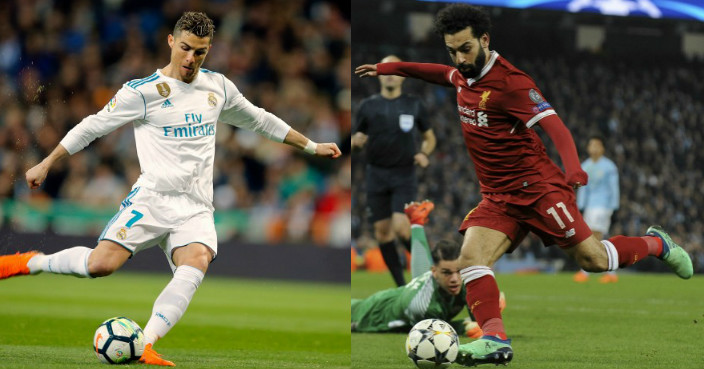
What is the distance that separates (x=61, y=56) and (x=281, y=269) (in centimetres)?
576

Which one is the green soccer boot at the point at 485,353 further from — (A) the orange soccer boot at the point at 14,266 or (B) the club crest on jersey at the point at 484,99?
(A) the orange soccer boot at the point at 14,266

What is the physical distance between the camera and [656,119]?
380 inches

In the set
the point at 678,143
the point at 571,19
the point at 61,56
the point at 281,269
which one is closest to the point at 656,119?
the point at 678,143

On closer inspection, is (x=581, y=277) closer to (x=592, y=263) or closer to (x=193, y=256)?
(x=592, y=263)

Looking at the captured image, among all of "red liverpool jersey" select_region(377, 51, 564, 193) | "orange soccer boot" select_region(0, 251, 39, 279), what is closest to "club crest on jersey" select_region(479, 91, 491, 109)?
"red liverpool jersey" select_region(377, 51, 564, 193)

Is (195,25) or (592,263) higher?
(195,25)

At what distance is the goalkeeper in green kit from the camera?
6.93 metres

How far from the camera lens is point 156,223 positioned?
545 cm

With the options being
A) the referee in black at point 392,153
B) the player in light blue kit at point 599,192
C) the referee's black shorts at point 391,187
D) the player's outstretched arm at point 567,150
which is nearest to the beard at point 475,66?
the player's outstretched arm at point 567,150

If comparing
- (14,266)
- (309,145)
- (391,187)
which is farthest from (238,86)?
(14,266)

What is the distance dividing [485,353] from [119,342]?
182 centimetres

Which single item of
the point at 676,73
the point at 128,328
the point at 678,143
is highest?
the point at 676,73

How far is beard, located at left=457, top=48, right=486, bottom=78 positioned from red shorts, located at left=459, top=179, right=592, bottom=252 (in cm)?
69

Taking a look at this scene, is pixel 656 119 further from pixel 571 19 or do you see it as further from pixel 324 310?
pixel 324 310
